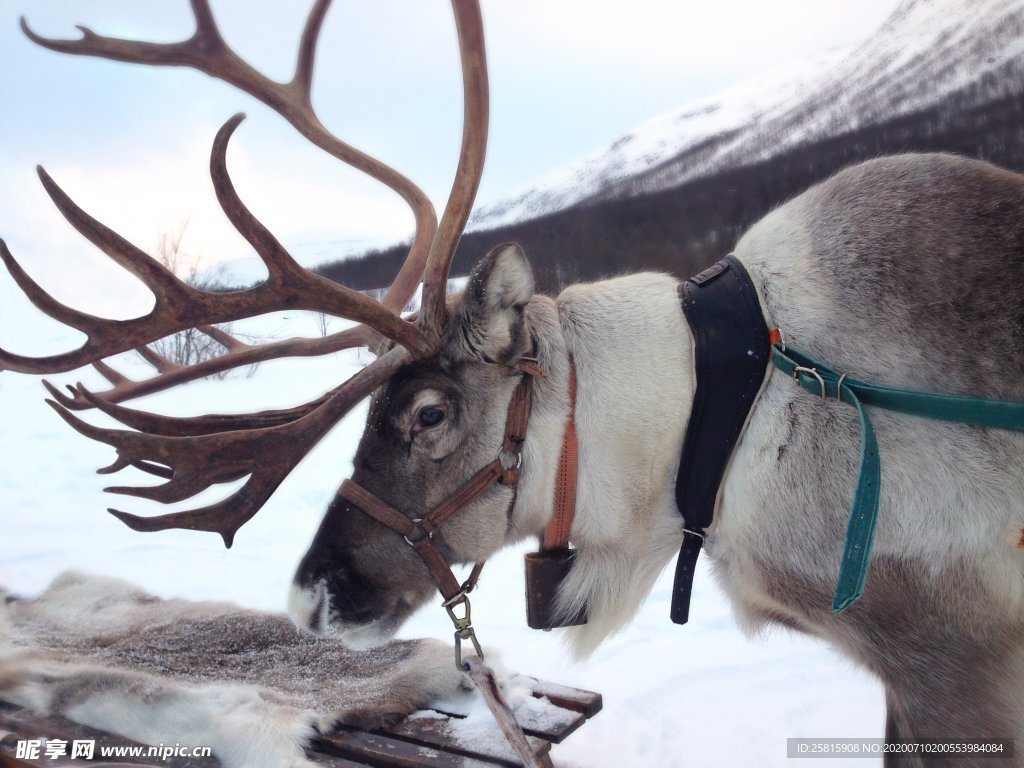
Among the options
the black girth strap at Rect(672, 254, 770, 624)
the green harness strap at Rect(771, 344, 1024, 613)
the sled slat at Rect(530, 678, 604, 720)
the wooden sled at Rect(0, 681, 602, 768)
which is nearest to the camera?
the green harness strap at Rect(771, 344, 1024, 613)

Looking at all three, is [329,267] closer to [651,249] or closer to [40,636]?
[651,249]

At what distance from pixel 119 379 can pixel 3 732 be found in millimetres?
1078

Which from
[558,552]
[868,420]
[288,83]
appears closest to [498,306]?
[558,552]

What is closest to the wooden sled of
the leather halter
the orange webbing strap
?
the leather halter

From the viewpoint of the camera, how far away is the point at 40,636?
8.73 feet

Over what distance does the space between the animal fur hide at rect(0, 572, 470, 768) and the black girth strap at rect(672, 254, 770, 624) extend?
48.5 inches

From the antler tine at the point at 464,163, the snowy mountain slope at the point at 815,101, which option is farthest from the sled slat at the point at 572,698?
the snowy mountain slope at the point at 815,101

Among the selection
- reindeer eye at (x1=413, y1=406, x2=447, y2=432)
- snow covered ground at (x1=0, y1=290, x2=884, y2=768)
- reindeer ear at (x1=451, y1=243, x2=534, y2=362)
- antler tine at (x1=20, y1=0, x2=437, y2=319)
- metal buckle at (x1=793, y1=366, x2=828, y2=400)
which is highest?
antler tine at (x1=20, y1=0, x2=437, y2=319)

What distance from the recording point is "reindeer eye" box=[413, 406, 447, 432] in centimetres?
156

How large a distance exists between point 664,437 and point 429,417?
0.52 m

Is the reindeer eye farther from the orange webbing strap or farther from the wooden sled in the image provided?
the wooden sled

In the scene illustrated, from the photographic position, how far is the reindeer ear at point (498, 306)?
Answer: 1.52m

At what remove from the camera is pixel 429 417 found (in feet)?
5.14

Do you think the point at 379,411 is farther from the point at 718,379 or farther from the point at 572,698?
the point at 572,698
